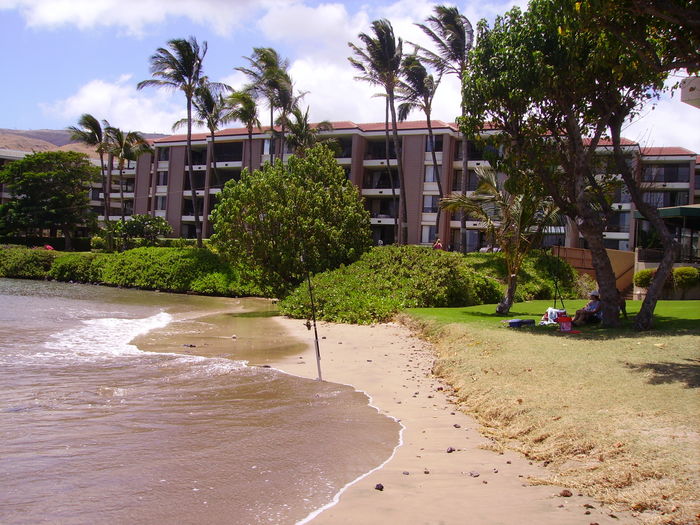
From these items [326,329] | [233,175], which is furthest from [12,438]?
[233,175]

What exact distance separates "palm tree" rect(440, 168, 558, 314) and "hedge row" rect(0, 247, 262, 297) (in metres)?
17.5

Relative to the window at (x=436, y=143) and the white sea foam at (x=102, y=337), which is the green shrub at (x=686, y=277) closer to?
the white sea foam at (x=102, y=337)

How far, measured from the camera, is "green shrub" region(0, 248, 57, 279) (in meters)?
43.5

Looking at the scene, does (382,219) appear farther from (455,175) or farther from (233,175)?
(233,175)

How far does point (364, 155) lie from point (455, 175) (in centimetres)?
855

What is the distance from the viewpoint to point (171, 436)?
276 inches

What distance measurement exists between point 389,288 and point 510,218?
214 inches

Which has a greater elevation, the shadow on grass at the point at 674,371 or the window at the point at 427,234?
the window at the point at 427,234

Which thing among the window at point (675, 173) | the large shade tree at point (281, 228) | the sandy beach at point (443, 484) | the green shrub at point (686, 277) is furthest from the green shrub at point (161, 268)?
the window at point (675, 173)

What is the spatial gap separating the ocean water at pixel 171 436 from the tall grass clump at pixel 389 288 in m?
6.48

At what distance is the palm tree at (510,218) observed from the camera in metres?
19.1

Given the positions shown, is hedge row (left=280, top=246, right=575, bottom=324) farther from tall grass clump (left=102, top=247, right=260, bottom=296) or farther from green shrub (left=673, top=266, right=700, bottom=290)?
tall grass clump (left=102, top=247, right=260, bottom=296)

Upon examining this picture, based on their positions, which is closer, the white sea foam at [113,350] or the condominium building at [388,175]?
the white sea foam at [113,350]

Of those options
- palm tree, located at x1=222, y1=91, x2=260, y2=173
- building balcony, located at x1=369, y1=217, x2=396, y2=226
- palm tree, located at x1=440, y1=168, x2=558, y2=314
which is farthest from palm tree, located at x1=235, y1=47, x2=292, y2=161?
palm tree, located at x1=440, y1=168, x2=558, y2=314
